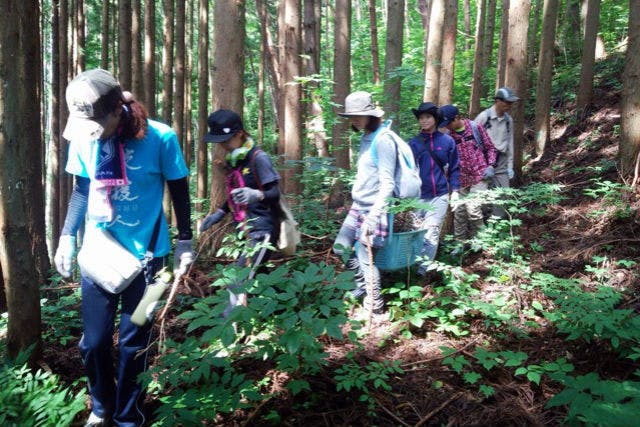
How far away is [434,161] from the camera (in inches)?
208

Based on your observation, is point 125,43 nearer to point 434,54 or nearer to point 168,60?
point 168,60

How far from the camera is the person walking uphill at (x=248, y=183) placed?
3.54 meters

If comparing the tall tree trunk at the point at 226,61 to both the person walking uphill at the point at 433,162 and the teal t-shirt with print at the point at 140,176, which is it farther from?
the teal t-shirt with print at the point at 140,176

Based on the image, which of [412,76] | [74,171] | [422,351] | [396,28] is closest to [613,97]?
[396,28]

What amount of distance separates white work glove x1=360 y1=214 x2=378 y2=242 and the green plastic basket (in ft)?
0.80

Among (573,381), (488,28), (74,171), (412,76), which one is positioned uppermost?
(488,28)

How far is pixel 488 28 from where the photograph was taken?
1431 cm

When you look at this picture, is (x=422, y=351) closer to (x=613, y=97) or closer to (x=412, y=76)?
(x=412, y=76)

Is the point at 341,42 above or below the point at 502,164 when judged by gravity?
above

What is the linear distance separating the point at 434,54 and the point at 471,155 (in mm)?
1595

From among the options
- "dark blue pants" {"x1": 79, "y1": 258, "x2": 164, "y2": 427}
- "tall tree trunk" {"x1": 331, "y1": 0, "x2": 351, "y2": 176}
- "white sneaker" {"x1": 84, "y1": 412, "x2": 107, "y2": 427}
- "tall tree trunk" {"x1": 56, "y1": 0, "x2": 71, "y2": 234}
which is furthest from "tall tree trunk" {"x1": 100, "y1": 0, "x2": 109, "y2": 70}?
"white sneaker" {"x1": 84, "y1": 412, "x2": 107, "y2": 427}

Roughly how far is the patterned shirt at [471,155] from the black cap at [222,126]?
12.0 ft

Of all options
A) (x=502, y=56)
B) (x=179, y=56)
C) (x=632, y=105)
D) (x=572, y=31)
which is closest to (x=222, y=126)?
(x=632, y=105)

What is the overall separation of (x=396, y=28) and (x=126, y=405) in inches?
307
